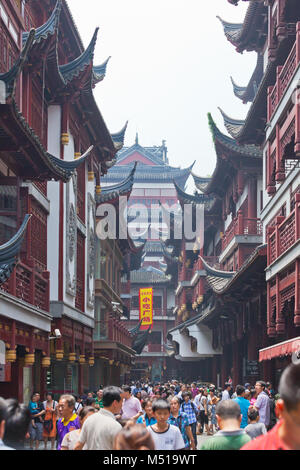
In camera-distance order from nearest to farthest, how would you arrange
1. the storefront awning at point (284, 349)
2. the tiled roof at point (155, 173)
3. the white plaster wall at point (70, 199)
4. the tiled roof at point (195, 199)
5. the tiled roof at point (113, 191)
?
the storefront awning at point (284, 349)
the white plaster wall at point (70, 199)
the tiled roof at point (113, 191)
the tiled roof at point (195, 199)
the tiled roof at point (155, 173)

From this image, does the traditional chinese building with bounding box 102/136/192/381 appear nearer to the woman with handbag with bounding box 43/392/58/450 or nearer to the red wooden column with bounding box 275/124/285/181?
the red wooden column with bounding box 275/124/285/181

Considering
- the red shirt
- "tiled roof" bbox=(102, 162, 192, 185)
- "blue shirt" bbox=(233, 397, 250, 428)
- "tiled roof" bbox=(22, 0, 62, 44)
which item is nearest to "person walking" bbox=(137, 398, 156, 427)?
"blue shirt" bbox=(233, 397, 250, 428)

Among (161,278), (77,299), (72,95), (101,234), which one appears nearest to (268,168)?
(72,95)

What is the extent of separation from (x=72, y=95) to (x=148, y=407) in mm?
15966

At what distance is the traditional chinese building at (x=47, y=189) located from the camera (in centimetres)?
1906

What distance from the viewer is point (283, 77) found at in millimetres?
23094

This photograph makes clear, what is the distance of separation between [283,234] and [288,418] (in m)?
18.4

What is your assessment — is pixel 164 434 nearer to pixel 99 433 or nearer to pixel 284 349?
pixel 99 433

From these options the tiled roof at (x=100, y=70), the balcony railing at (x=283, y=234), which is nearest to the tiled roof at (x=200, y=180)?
the tiled roof at (x=100, y=70)

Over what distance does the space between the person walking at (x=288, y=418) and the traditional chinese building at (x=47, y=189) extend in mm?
12209

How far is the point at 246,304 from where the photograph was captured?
34.2m

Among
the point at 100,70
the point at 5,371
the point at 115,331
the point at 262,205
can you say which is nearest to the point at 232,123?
the point at 262,205

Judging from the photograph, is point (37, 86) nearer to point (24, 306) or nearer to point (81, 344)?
point (24, 306)

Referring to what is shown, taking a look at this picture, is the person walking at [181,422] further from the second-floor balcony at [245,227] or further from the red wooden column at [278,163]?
the second-floor balcony at [245,227]
